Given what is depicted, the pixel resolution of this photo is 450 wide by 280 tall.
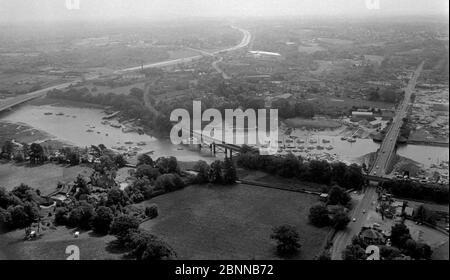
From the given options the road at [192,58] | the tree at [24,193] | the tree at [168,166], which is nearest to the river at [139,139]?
the tree at [168,166]

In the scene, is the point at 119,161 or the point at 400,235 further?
the point at 119,161

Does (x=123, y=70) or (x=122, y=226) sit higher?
(x=123, y=70)

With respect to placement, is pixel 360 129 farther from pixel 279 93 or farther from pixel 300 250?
pixel 300 250

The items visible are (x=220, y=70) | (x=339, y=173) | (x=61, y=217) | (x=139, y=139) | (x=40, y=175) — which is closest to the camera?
(x=61, y=217)

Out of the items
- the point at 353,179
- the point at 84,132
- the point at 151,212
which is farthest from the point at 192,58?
the point at 151,212

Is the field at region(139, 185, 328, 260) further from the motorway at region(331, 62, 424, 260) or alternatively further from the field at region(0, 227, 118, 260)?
the field at region(0, 227, 118, 260)

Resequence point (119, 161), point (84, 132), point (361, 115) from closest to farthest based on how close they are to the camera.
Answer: point (119, 161)
point (84, 132)
point (361, 115)

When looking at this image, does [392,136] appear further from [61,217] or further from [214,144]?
[61,217]
